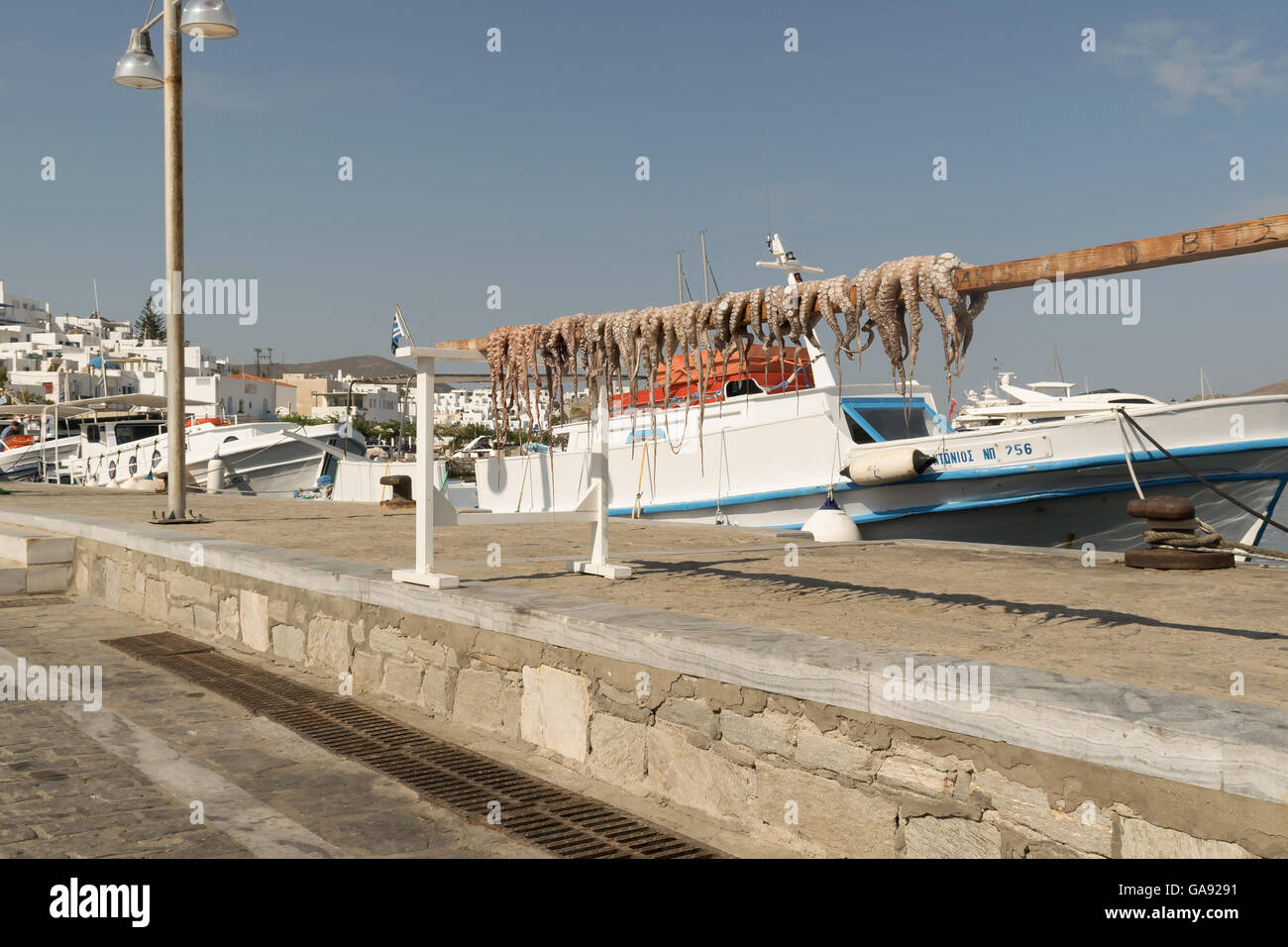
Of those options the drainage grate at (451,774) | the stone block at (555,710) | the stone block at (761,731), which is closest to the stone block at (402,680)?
the drainage grate at (451,774)

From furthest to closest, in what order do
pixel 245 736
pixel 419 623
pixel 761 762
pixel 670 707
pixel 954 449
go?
pixel 954 449
pixel 419 623
pixel 245 736
pixel 670 707
pixel 761 762

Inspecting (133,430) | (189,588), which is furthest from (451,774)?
(133,430)

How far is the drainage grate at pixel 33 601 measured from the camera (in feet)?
34.4

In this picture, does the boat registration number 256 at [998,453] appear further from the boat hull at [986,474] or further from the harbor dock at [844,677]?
the harbor dock at [844,677]

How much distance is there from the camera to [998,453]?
1490 cm

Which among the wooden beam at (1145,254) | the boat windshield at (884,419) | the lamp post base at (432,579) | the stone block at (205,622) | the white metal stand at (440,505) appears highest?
the wooden beam at (1145,254)

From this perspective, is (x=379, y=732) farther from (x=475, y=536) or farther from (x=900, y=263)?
(x=475, y=536)

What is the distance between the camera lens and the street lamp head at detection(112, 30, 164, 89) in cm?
1190

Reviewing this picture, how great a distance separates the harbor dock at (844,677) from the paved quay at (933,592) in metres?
0.04

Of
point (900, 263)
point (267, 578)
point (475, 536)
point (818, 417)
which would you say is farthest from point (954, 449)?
point (267, 578)

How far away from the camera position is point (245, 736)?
582 cm

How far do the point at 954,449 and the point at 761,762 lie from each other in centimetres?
1211

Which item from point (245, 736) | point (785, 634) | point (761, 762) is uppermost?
point (785, 634)
